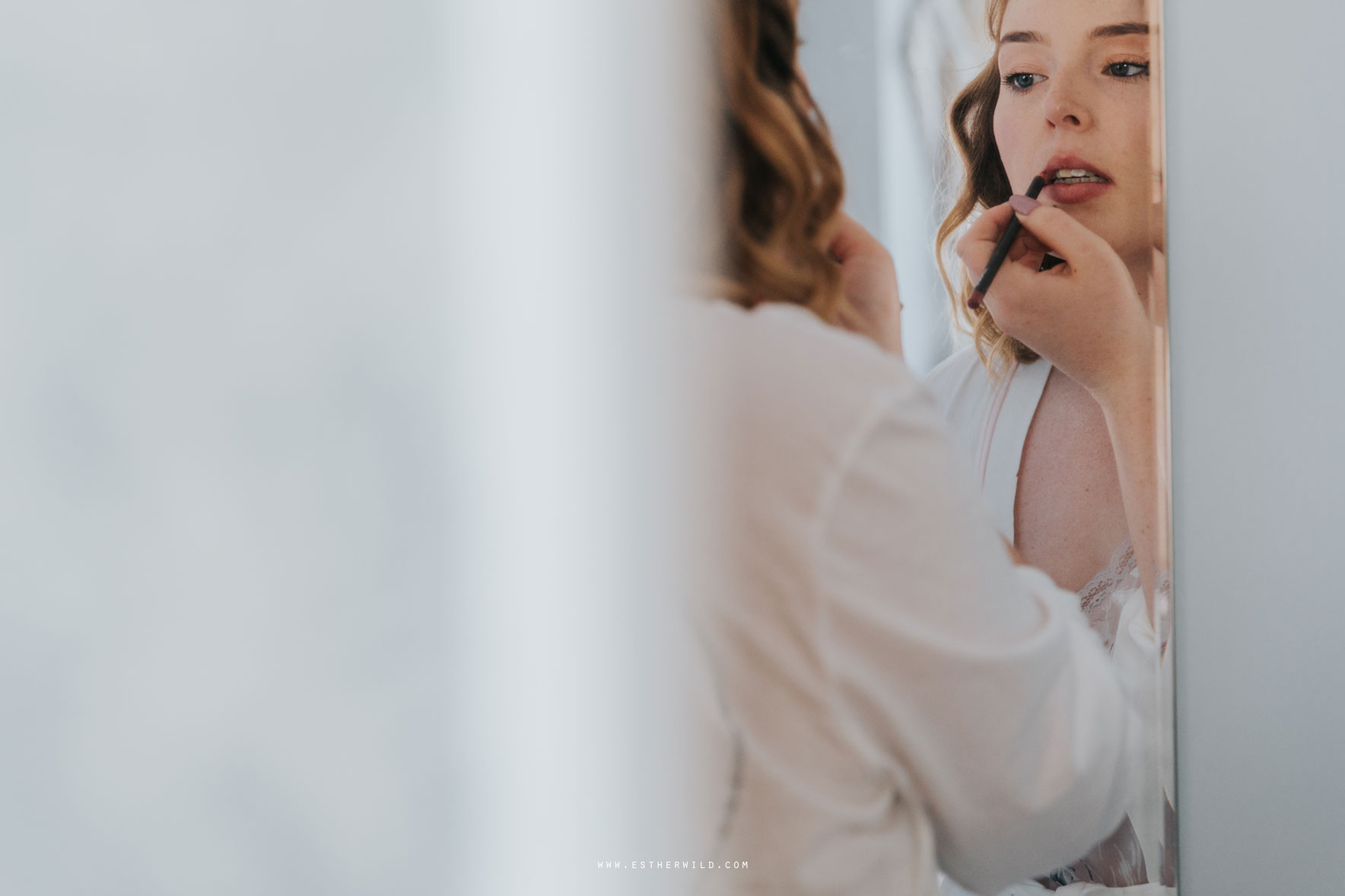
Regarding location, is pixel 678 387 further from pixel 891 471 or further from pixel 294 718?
pixel 294 718

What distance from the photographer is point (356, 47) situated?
1.79 ft

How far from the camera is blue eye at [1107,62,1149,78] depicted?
0.63 m

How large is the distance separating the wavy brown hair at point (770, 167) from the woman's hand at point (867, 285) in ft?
0.04

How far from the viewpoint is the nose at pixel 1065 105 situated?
61 cm

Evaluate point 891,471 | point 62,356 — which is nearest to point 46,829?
point 62,356

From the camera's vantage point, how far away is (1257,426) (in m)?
0.68

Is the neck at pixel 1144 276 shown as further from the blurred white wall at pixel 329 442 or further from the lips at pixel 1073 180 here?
the blurred white wall at pixel 329 442

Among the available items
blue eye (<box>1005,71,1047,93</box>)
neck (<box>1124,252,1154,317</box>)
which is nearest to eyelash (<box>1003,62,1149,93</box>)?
blue eye (<box>1005,71,1047,93</box>)

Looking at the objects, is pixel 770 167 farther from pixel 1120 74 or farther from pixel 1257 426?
pixel 1257 426

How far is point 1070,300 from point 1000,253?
0.06 meters

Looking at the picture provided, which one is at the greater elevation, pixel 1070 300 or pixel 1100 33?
pixel 1100 33

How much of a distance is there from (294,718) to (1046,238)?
58 centimetres

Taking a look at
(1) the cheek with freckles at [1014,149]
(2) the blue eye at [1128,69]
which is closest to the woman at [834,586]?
(1) the cheek with freckles at [1014,149]

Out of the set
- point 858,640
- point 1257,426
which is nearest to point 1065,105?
point 1257,426
